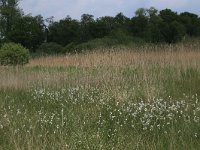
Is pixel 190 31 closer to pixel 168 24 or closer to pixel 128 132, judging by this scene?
pixel 168 24

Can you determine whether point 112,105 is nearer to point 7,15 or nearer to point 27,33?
point 27,33

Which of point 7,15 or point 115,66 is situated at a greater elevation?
point 7,15

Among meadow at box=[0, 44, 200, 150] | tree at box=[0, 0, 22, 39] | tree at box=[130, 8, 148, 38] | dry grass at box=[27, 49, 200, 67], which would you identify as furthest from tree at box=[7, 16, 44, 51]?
meadow at box=[0, 44, 200, 150]

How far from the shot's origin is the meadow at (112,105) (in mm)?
5121

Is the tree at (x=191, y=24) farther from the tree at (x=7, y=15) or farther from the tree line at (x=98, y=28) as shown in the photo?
the tree at (x=7, y=15)

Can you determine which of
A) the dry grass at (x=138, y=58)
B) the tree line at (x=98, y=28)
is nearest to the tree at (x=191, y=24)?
the tree line at (x=98, y=28)

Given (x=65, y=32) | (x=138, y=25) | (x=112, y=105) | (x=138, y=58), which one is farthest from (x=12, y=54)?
(x=65, y=32)

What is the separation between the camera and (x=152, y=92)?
311 inches

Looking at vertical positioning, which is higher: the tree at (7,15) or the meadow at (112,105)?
the tree at (7,15)

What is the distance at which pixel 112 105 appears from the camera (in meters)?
7.15

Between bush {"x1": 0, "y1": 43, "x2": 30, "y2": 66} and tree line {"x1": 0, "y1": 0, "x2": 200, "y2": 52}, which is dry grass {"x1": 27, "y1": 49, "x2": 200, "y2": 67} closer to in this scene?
bush {"x1": 0, "y1": 43, "x2": 30, "y2": 66}

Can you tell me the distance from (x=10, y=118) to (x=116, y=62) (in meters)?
4.97

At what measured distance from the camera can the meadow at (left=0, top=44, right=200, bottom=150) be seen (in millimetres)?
5121

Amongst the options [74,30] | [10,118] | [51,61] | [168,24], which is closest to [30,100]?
[10,118]
